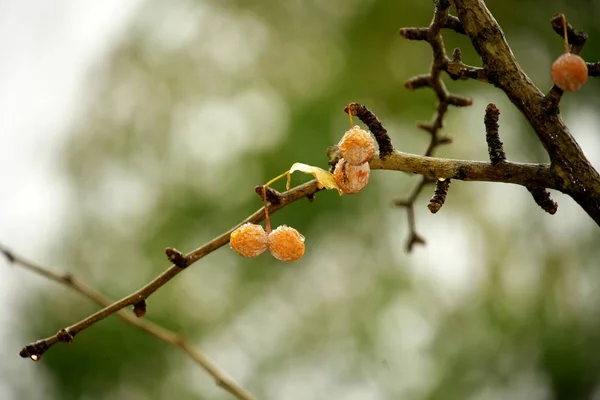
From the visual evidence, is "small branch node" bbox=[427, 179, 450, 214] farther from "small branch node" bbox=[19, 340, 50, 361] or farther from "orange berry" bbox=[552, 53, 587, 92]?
"small branch node" bbox=[19, 340, 50, 361]

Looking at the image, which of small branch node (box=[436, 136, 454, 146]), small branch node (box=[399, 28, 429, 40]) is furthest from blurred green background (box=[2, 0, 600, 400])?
small branch node (box=[399, 28, 429, 40])

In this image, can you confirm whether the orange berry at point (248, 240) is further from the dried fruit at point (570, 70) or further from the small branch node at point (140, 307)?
the dried fruit at point (570, 70)

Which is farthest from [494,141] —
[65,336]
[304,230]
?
[304,230]

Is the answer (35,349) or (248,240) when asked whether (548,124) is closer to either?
(248,240)

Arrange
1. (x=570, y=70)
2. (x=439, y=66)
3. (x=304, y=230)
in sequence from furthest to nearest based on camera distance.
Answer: (x=304, y=230) < (x=439, y=66) < (x=570, y=70)

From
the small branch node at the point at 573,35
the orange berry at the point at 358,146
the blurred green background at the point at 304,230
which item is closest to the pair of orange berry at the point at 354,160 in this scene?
the orange berry at the point at 358,146

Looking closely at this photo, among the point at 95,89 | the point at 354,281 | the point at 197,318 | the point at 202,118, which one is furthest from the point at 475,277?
the point at 95,89

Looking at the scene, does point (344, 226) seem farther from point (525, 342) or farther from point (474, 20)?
point (474, 20)
